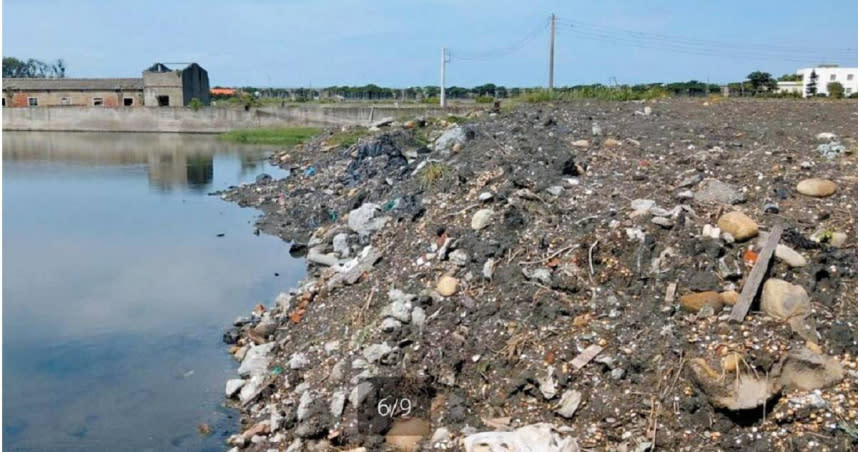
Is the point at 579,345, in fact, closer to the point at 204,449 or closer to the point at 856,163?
the point at 204,449

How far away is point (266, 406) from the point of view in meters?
4.93

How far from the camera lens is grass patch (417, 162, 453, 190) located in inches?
318

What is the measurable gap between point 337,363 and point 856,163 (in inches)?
199

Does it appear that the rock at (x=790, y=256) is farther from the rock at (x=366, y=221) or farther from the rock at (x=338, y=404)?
the rock at (x=366, y=221)

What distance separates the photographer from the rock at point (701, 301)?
4.41 meters

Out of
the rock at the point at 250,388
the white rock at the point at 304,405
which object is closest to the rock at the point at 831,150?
the white rock at the point at 304,405

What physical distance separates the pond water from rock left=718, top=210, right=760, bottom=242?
3.61 m

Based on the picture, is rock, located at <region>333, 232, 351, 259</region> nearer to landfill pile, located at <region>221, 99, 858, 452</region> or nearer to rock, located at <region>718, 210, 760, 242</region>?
landfill pile, located at <region>221, 99, 858, 452</region>

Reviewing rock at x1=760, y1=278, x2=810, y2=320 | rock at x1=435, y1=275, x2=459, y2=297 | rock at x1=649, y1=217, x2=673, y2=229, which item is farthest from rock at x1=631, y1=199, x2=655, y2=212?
rock at x1=435, y1=275, x2=459, y2=297

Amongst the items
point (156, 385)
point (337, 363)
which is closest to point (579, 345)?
point (337, 363)

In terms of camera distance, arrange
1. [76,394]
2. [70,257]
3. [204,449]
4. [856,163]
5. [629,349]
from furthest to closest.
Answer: [70,257] < [856,163] < [76,394] < [204,449] < [629,349]

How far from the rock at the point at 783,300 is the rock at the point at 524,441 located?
1.51 metres

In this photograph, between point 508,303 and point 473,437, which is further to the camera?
point 508,303

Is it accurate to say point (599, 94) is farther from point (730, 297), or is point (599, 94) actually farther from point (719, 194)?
point (730, 297)
